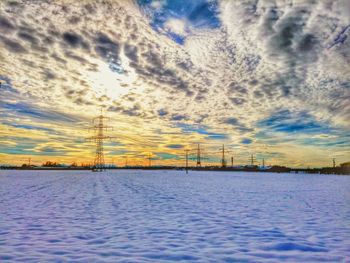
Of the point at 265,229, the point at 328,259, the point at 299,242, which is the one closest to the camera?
the point at 328,259

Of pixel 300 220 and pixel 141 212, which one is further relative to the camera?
pixel 141 212

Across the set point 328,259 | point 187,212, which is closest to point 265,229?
point 328,259

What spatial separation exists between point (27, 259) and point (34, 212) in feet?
34.2

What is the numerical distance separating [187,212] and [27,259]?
11.7m

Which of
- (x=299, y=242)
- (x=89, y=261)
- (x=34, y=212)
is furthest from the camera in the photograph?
(x=34, y=212)

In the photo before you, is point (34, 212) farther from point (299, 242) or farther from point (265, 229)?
point (299, 242)

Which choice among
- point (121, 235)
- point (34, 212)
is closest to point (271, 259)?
point (121, 235)

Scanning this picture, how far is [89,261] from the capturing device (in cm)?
894

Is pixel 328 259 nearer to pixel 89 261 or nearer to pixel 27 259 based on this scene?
pixel 89 261

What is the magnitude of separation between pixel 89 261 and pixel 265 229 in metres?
8.54

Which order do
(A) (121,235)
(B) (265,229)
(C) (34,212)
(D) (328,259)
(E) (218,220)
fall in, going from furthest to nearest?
1. (C) (34,212)
2. (E) (218,220)
3. (B) (265,229)
4. (A) (121,235)
5. (D) (328,259)

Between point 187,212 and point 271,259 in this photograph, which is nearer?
point 271,259

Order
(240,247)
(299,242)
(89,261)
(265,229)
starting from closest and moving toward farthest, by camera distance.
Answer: (89,261) → (240,247) → (299,242) → (265,229)

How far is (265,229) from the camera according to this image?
1438 cm
